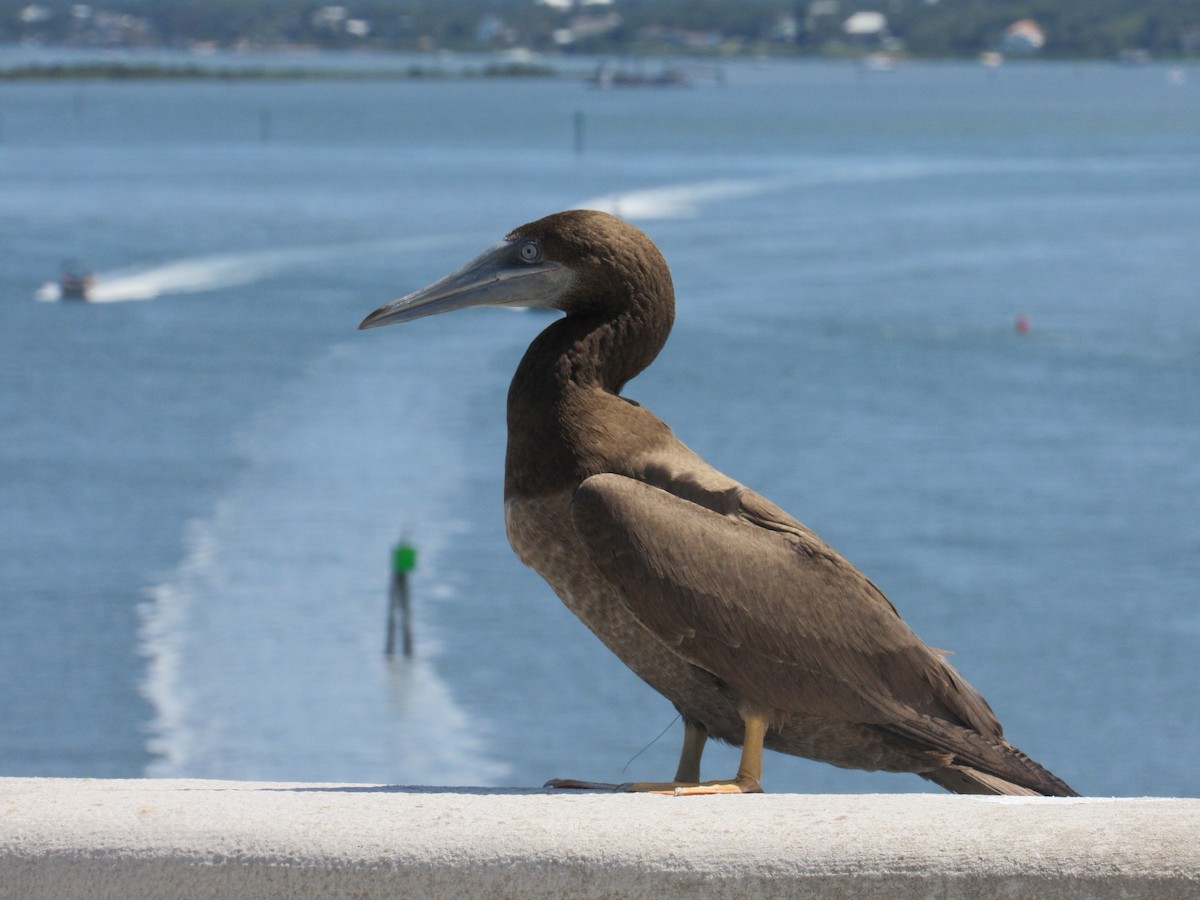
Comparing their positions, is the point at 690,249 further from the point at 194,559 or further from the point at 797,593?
the point at 797,593

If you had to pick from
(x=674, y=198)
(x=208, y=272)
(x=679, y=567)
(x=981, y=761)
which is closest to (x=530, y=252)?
(x=679, y=567)

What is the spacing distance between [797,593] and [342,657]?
27756 millimetres

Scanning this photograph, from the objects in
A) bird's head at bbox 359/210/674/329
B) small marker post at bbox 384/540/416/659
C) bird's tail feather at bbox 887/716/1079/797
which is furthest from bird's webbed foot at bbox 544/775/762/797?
small marker post at bbox 384/540/416/659

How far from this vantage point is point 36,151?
134m

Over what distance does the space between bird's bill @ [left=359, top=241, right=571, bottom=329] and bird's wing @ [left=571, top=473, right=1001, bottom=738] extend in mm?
547

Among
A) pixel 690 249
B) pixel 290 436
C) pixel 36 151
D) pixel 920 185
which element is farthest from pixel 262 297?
pixel 36 151

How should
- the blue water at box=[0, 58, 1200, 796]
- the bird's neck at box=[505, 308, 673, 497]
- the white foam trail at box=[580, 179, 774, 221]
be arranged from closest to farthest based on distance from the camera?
the bird's neck at box=[505, 308, 673, 497] < the blue water at box=[0, 58, 1200, 796] < the white foam trail at box=[580, 179, 774, 221]

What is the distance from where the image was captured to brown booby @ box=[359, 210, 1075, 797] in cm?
429

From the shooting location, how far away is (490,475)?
37.9 metres

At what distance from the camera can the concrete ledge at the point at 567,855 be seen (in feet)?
10.2

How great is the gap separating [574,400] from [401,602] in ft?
85.3

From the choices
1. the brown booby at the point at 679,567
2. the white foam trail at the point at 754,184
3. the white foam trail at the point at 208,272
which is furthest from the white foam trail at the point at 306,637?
the white foam trail at the point at 754,184

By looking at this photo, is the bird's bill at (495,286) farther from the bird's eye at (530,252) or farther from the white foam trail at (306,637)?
the white foam trail at (306,637)

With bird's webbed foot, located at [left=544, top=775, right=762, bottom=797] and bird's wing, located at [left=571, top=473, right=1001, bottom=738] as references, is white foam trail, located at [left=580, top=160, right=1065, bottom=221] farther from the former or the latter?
bird's webbed foot, located at [left=544, top=775, right=762, bottom=797]
